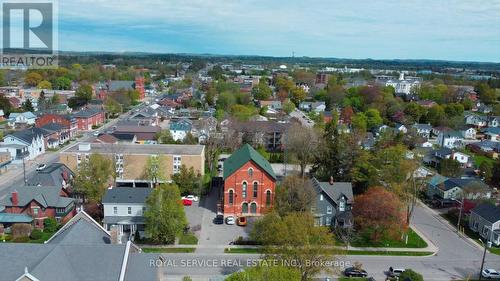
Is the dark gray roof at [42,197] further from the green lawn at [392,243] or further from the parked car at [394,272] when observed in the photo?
the parked car at [394,272]

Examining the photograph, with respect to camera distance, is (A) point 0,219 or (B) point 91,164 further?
(B) point 91,164

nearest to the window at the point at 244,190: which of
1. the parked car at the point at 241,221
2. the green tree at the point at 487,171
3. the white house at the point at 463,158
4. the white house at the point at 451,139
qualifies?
the parked car at the point at 241,221

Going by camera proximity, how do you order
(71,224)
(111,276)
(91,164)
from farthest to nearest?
(91,164) < (71,224) < (111,276)

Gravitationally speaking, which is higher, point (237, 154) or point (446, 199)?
point (237, 154)

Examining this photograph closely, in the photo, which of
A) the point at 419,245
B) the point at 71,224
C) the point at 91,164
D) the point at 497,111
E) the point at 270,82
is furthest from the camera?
the point at 270,82

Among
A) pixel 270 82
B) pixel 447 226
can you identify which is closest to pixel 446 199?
pixel 447 226

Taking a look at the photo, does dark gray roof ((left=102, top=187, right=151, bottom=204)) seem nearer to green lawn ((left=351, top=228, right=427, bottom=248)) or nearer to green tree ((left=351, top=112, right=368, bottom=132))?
green lawn ((left=351, top=228, right=427, bottom=248))

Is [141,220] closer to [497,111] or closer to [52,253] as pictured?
[52,253]
